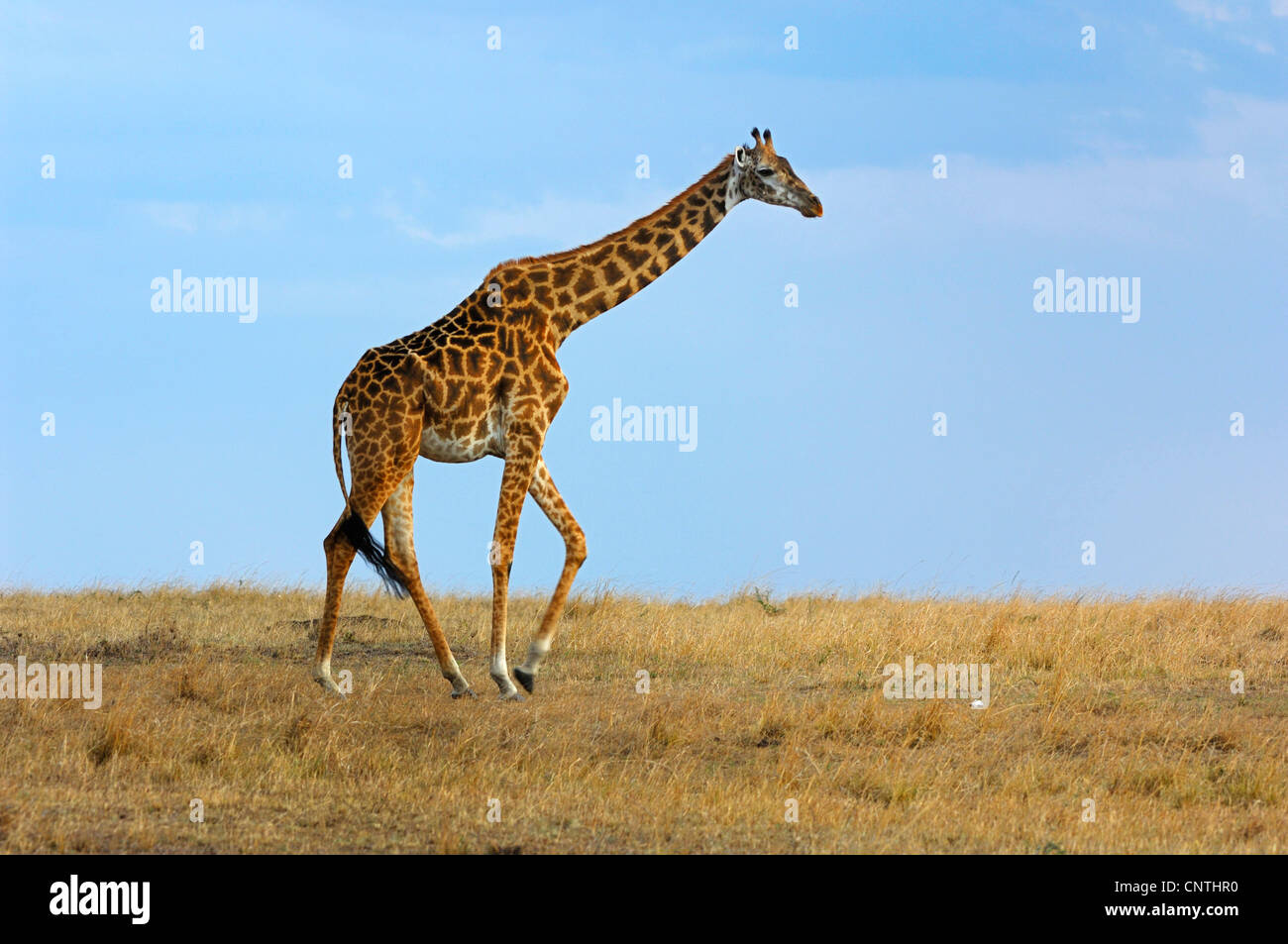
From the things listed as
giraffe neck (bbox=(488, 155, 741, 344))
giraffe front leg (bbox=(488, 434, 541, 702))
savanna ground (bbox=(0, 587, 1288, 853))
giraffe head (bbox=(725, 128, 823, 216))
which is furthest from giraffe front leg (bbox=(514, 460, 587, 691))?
giraffe head (bbox=(725, 128, 823, 216))

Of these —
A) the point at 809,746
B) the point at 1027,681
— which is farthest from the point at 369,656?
the point at 1027,681

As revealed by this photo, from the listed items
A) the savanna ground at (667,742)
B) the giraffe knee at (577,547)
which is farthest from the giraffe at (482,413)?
the savanna ground at (667,742)

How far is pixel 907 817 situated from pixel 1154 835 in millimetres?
1573

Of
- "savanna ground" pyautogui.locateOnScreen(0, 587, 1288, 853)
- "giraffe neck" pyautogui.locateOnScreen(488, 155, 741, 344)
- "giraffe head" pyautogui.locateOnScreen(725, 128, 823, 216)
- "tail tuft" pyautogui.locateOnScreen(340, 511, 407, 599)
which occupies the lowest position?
"savanna ground" pyautogui.locateOnScreen(0, 587, 1288, 853)

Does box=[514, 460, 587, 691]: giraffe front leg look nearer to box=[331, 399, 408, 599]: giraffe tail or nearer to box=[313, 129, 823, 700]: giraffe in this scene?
box=[313, 129, 823, 700]: giraffe

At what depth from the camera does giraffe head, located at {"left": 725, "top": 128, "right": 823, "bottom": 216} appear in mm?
13469

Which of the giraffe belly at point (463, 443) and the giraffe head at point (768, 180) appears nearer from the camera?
the giraffe belly at point (463, 443)

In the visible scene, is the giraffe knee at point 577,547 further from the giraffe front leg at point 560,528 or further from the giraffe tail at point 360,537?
the giraffe tail at point 360,537

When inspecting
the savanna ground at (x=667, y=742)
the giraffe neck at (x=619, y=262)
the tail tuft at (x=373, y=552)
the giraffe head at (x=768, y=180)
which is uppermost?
the giraffe head at (x=768, y=180)

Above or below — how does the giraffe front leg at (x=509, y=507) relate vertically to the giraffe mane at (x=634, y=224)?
below

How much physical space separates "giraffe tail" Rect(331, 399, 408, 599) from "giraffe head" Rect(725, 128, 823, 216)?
4.73 metres

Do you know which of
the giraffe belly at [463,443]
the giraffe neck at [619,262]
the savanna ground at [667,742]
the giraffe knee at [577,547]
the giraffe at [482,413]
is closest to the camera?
the savanna ground at [667,742]

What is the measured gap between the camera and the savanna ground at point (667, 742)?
8.30 metres

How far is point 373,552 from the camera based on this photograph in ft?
41.3
